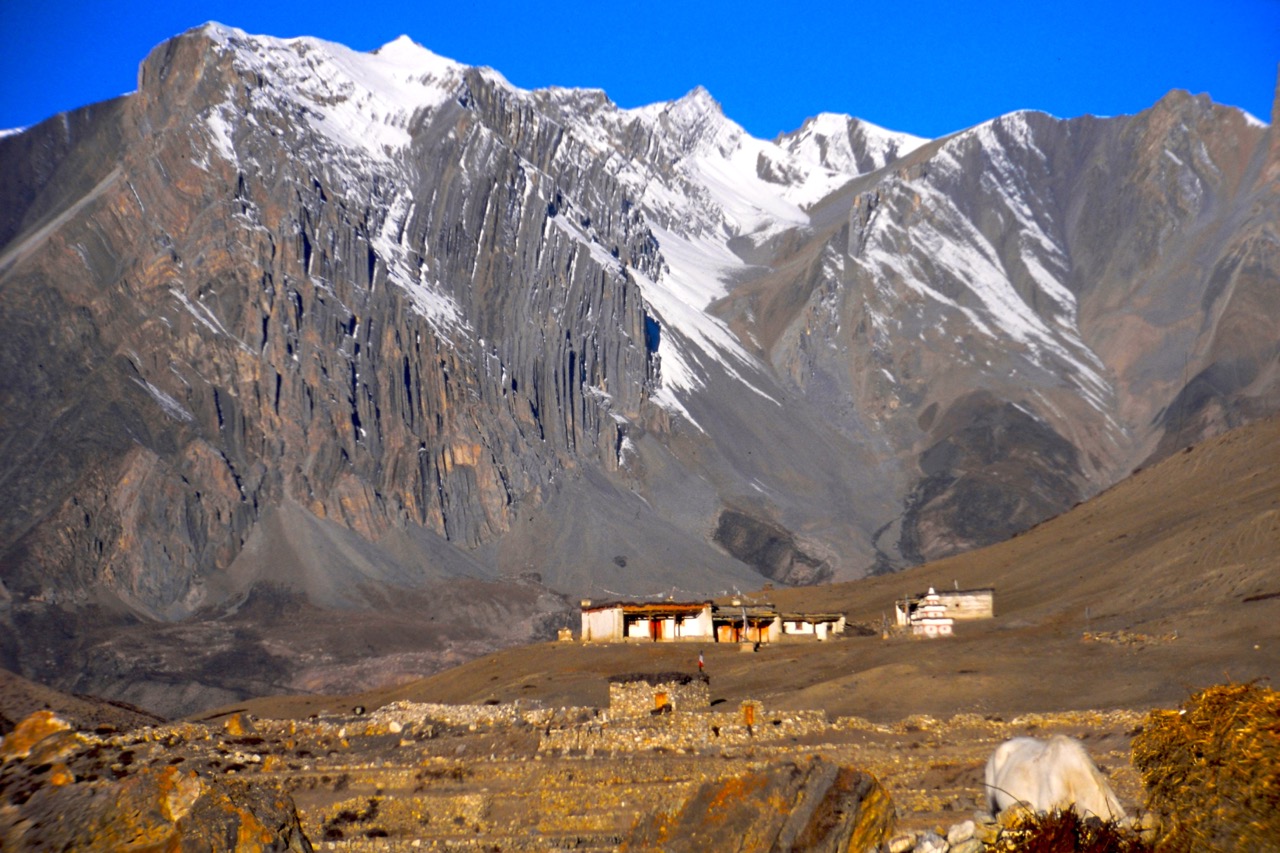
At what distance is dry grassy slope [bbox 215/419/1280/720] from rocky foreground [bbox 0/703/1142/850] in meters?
7.88

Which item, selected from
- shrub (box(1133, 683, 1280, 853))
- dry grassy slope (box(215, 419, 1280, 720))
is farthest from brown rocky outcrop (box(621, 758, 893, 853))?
dry grassy slope (box(215, 419, 1280, 720))

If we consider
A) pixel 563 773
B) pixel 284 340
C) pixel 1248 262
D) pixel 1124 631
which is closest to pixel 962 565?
pixel 1124 631

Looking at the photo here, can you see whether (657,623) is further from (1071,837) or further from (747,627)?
(1071,837)

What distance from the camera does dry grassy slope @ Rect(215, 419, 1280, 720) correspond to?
41.3 metres

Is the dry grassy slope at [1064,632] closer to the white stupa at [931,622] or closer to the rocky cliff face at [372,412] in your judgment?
the white stupa at [931,622]

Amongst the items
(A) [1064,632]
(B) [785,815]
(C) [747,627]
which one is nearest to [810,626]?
(C) [747,627]

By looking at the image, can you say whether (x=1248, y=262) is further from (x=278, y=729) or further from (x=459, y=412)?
(x=278, y=729)

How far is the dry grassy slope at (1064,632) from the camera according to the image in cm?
4134

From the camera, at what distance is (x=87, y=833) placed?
69.9 feet

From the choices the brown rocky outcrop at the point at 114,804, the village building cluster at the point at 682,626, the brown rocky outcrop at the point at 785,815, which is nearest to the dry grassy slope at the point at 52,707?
the brown rocky outcrop at the point at 114,804

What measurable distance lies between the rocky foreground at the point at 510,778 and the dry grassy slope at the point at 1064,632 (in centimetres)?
788

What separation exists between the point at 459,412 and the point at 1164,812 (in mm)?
155035

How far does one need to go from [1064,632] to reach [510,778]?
32.3 meters

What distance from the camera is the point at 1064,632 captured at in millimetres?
56094
